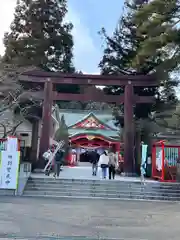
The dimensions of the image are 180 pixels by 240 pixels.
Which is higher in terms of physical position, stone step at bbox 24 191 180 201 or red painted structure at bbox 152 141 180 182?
red painted structure at bbox 152 141 180 182

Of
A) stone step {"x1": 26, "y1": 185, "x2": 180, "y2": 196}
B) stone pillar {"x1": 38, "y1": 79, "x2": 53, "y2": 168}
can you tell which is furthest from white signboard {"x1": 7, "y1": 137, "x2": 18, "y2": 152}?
stone pillar {"x1": 38, "y1": 79, "x2": 53, "y2": 168}

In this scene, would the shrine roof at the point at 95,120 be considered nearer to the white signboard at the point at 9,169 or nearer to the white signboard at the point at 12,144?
the white signboard at the point at 12,144

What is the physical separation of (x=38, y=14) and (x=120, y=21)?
9.08 metres

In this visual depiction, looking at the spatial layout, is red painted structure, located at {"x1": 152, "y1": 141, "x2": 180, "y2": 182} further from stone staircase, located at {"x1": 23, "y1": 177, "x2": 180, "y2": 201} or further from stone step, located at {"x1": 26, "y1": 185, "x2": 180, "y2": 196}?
stone step, located at {"x1": 26, "y1": 185, "x2": 180, "y2": 196}

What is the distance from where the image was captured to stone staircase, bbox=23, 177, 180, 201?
50.4 ft

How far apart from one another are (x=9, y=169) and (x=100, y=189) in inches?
162

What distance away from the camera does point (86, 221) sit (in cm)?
874

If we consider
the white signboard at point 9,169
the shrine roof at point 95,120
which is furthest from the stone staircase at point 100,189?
the shrine roof at point 95,120

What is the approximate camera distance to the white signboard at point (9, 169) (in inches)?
563

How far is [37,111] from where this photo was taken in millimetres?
29578

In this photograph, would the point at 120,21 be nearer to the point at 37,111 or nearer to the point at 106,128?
the point at 37,111

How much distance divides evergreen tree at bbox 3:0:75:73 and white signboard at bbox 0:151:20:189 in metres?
19.2

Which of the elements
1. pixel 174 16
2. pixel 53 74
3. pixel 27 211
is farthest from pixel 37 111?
pixel 27 211

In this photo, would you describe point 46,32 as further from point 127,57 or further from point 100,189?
point 100,189
